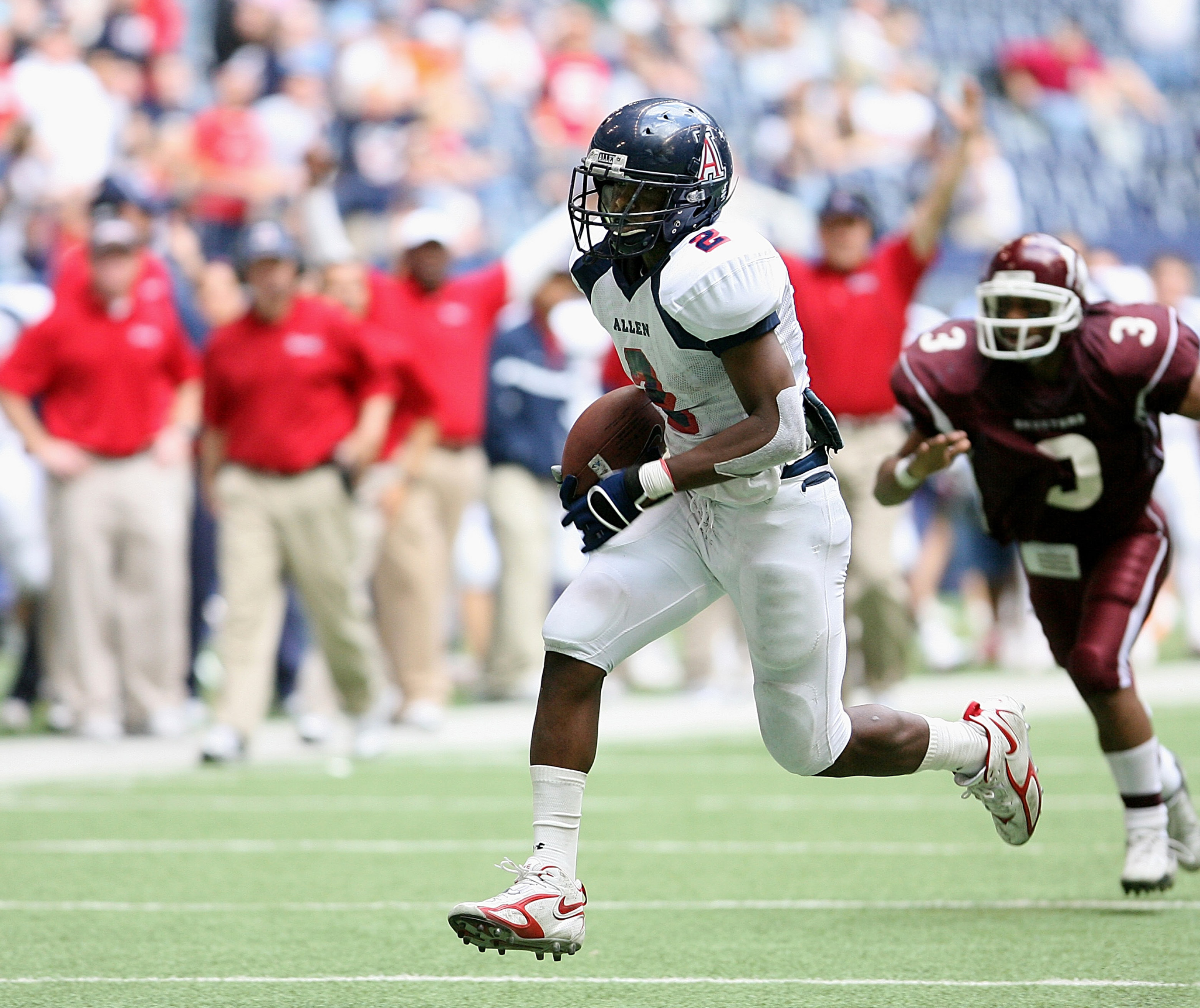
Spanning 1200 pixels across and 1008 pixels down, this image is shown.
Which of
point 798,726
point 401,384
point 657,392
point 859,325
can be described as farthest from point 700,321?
point 401,384

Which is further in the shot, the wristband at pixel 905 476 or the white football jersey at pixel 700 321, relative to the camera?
the wristband at pixel 905 476

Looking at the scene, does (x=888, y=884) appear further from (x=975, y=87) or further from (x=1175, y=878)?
(x=975, y=87)

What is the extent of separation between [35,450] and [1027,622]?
5.76 m

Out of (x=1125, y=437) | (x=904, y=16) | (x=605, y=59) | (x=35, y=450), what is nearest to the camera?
(x=1125, y=437)

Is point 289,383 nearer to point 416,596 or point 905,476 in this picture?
point 416,596

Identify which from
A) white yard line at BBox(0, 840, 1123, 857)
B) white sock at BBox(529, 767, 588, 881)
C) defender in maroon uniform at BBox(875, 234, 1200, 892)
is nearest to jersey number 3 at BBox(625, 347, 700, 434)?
white sock at BBox(529, 767, 588, 881)

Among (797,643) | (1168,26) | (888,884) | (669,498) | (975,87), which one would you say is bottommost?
(888,884)

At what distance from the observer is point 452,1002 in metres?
3.96

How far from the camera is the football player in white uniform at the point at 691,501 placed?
3.88 m

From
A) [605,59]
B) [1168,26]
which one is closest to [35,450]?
[605,59]

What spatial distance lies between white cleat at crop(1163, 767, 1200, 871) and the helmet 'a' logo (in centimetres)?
213

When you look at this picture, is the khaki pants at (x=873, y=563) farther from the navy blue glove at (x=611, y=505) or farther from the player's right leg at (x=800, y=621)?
the navy blue glove at (x=611, y=505)

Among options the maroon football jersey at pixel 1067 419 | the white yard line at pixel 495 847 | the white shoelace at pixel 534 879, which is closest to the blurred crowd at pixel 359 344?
the white yard line at pixel 495 847

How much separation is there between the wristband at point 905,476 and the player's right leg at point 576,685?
0.90m
